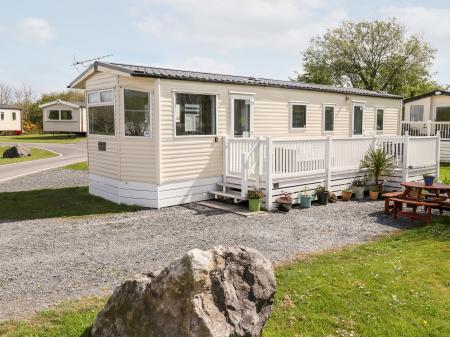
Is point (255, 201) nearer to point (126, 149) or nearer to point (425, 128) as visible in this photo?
point (126, 149)

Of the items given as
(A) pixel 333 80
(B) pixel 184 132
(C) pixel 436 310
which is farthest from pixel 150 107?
(A) pixel 333 80

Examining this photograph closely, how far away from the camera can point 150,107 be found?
9.27m

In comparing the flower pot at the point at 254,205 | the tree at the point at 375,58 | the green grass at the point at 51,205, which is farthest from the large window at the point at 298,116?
the tree at the point at 375,58

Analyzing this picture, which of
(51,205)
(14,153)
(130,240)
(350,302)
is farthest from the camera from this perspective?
(14,153)

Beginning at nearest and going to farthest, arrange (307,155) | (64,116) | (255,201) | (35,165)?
(255,201) → (307,155) → (35,165) → (64,116)

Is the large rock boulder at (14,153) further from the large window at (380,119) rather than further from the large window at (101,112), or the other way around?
the large window at (380,119)

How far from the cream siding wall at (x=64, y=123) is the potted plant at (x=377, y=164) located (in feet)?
99.6

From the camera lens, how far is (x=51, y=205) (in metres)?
10.0

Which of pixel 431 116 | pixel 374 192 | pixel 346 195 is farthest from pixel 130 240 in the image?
pixel 431 116

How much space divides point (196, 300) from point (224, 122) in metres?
7.57

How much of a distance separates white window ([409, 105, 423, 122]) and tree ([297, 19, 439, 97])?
14.8 m

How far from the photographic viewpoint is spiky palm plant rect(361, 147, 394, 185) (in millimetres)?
10930

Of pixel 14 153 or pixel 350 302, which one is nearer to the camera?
pixel 350 302

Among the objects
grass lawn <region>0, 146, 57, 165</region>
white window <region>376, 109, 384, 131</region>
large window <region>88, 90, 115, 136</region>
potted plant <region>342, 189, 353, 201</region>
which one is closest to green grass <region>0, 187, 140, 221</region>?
large window <region>88, 90, 115, 136</region>
